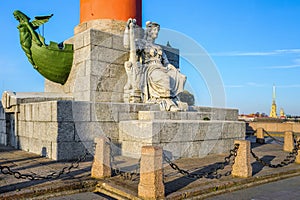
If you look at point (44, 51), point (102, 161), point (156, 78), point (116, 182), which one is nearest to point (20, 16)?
point (44, 51)

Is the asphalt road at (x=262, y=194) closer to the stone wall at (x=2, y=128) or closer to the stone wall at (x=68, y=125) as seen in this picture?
the stone wall at (x=68, y=125)

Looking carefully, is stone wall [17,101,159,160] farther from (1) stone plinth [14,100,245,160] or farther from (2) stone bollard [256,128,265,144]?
(2) stone bollard [256,128,265,144]

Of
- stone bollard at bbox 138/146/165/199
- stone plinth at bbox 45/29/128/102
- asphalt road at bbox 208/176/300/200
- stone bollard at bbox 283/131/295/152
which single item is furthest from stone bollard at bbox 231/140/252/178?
stone bollard at bbox 283/131/295/152

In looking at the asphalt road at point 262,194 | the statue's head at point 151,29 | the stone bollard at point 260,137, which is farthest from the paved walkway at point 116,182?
the stone bollard at point 260,137

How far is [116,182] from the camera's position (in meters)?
5.27

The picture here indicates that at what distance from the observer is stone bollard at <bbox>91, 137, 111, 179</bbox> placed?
556cm

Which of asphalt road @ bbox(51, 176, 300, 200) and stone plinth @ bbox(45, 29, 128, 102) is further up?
stone plinth @ bbox(45, 29, 128, 102)

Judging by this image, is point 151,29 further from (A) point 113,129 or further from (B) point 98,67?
(A) point 113,129

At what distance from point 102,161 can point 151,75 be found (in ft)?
16.2

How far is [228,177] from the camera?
237 inches

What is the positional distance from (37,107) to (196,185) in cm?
528

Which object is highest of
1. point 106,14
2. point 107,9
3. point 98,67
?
point 107,9

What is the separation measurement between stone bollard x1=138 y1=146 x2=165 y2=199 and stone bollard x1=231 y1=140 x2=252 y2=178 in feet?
7.48

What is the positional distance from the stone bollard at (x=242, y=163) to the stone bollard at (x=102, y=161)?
8.76 feet
